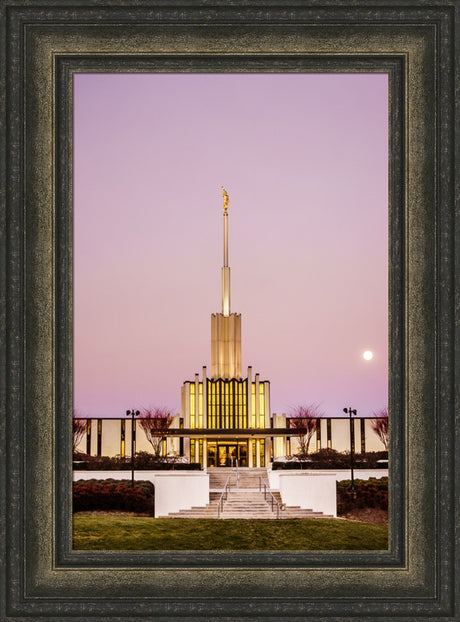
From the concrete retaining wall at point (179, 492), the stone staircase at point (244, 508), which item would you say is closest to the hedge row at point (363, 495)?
the stone staircase at point (244, 508)

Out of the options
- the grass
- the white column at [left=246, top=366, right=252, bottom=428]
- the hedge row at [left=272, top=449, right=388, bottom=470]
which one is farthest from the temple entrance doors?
the grass

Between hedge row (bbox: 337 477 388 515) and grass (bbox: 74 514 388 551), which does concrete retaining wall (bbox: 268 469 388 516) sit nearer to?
hedge row (bbox: 337 477 388 515)

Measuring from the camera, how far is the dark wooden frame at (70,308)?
6.18 meters

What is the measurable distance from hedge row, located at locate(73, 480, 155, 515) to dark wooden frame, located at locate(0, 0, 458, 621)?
22.8 ft

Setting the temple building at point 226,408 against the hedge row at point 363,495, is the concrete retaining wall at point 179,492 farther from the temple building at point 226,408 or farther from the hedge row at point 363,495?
the temple building at point 226,408

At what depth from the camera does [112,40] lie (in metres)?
6.71

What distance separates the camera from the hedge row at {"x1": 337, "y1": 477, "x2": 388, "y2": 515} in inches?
672

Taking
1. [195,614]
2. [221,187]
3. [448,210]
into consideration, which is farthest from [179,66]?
[221,187]

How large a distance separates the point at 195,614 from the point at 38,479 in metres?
1.87

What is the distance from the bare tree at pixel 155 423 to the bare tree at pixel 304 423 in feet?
20.3

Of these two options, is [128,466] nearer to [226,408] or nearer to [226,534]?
[226,408]

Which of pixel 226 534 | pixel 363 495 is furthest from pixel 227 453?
pixel 226 534

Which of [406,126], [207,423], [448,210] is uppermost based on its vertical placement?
[406,126]

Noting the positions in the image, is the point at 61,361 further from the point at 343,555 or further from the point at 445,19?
the point at 445,19
